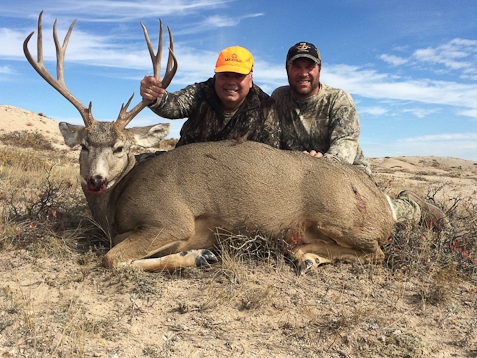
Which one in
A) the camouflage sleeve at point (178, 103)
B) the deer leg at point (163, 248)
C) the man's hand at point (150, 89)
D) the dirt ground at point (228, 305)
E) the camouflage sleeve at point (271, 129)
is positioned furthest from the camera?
the camouflage sleeve at point (271, 129)

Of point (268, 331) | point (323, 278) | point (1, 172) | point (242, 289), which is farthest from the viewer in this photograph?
point (1, 172)

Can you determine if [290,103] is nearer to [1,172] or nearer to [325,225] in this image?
[325,225]

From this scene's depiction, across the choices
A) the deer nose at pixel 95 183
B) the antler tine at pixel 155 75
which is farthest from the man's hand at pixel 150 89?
the deer nose at pixel 95 183

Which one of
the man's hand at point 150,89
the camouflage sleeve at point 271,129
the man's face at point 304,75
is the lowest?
the camouflage sleeve at point 271,129

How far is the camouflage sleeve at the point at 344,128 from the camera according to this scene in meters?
5.52

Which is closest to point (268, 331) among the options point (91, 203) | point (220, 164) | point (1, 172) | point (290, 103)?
point (220, 164)

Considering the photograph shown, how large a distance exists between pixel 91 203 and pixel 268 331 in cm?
269

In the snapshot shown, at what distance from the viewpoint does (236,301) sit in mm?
3340

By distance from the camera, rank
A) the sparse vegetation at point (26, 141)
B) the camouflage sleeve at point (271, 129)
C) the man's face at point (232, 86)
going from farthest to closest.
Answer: the sparse vegetation at point (26, 141)
the camouflage sleeve at point (271, 129)
the man's face at point (232, 86)

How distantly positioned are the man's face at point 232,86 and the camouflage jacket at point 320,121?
908mm

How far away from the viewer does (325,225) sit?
4168 millimetres

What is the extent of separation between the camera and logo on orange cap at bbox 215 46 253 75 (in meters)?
5.52

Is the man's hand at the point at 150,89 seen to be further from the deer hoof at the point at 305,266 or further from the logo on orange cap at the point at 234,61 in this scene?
the deer hoof at the point at 305,266

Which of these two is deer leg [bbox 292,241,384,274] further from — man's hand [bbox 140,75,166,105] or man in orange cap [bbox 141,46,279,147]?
man's hand [bbox 140,75,166,105]
